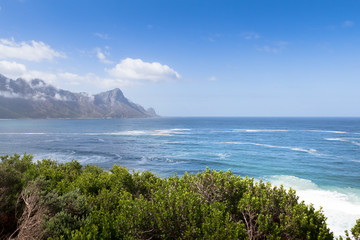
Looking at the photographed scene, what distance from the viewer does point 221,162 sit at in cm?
5012

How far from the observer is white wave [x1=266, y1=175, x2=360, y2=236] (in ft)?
74.9

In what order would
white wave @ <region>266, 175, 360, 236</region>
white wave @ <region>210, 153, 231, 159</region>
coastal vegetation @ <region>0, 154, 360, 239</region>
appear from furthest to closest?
white wave @ <region>210, 153, 231, 159</region> < white wave @ <region>266, 175, 360, 236</region> < coastal vegetation @ <region>0, 154, 360, 239</region>

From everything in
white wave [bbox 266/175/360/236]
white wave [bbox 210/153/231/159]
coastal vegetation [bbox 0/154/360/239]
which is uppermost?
coastal vegetation [bbox 0/154/360/239]

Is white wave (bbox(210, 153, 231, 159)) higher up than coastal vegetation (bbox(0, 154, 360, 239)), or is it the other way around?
coastal vegetation (bbox(0, 154, 360, 239))

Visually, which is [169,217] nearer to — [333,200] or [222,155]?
[333,200]

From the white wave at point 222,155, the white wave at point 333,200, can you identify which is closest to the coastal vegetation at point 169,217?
the white wave at point 333,200

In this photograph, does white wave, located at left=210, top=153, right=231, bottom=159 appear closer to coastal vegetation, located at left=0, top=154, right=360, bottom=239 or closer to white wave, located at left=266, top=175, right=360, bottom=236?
white wave, located at left=266, top=175, right=360, bottom=236

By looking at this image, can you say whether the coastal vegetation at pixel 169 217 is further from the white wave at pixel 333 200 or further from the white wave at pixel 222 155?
the white wave at pixel 222 155

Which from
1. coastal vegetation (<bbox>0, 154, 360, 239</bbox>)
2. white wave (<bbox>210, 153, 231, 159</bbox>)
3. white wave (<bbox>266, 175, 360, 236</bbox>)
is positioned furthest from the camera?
white wave (<bbox>210, 153, 231, 159</bbox>)

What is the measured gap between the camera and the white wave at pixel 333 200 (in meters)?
22.8

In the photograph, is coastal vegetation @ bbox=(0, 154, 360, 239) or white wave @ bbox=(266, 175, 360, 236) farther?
white wave @ bbox=(266, 175, 360, 236)

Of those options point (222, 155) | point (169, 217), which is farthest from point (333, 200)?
point (222, 155)

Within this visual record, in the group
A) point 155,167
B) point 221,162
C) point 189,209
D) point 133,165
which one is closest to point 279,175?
point 221,162

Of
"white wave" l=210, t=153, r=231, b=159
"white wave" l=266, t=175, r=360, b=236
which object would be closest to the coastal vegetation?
"white wave" l=266, t=175, r=360, b=236
